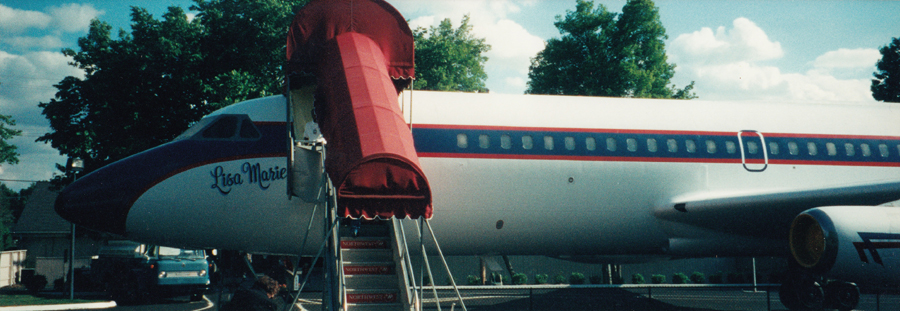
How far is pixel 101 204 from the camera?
10.0 meters

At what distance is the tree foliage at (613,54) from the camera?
3641 cm

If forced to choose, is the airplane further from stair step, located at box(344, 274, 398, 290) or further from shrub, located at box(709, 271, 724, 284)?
shrub, located at box(709, 271, 724, 284)

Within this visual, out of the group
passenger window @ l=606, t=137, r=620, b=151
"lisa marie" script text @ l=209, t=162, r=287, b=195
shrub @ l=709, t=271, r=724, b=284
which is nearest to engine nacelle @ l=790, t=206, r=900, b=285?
passenger window @ l=606, t=137, r=620, b=151

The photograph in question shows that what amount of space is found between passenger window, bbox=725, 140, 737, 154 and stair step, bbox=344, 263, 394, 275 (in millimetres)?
7250

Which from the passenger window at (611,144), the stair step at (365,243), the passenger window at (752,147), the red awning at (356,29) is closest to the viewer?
the stair step at (365,243)

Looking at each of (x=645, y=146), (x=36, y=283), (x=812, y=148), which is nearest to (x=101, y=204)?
(x=645, y=146)

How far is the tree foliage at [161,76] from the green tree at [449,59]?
945cm

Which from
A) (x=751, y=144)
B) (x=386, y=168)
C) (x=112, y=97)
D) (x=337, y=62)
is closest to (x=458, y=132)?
(x=337, y=62)

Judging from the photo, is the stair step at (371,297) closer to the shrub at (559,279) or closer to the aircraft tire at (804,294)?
the aircraft tire at (804,294)

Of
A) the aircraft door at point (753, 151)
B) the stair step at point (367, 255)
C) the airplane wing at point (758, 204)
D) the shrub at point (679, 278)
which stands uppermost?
the aircraft door at point (753, 151)

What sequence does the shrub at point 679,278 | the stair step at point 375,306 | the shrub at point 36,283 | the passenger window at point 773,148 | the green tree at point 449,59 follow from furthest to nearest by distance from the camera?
the green tree at point 449,59, the shrub at point 679,278, the shrub at point 36,283, the passenger window at point 773,148, the stair step at point 375,306

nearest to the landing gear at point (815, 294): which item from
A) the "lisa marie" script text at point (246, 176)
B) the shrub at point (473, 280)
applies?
the "lisa marie" script text at point (246, 176)

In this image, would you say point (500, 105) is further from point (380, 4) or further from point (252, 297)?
point (252, 297)

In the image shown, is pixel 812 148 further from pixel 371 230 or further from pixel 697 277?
pixel 697 277
